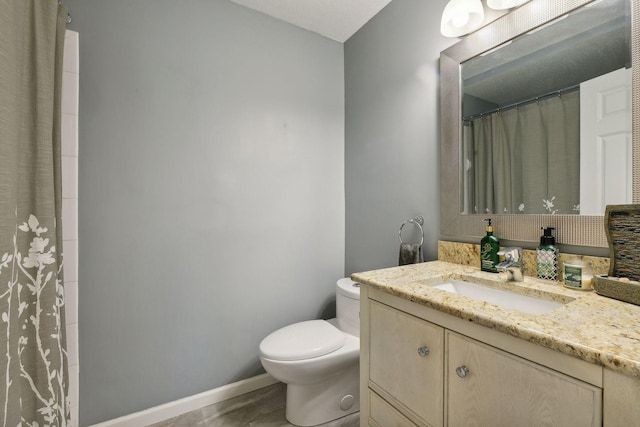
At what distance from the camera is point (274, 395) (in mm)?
1776

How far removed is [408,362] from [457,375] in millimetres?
168

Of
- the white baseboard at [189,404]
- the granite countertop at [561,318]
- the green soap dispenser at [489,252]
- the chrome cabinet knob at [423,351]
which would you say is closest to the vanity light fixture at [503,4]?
the green soap dispenser at [489,252]

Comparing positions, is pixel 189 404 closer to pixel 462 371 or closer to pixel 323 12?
pixel 462 371

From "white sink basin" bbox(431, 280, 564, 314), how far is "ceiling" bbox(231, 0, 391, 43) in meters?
1.68

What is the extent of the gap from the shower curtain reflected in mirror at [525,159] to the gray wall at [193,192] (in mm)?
1032

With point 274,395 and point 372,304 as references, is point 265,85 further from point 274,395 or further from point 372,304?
point 274,395

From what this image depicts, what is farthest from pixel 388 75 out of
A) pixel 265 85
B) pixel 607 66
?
pixel 607 66

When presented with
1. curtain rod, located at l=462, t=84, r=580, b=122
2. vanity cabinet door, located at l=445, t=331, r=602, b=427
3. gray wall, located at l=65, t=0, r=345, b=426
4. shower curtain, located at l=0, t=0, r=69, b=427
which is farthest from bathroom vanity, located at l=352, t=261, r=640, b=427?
shower curtain, located at l=0, t=0, r=69, b=427

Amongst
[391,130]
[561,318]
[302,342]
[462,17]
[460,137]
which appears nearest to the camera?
[561,318]

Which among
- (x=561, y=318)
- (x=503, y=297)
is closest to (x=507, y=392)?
(x=561, y=318)

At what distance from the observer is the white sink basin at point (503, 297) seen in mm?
877

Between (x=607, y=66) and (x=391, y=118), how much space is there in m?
0.96

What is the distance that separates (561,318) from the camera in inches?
24.8

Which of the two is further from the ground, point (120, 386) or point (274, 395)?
point (120, 386)
